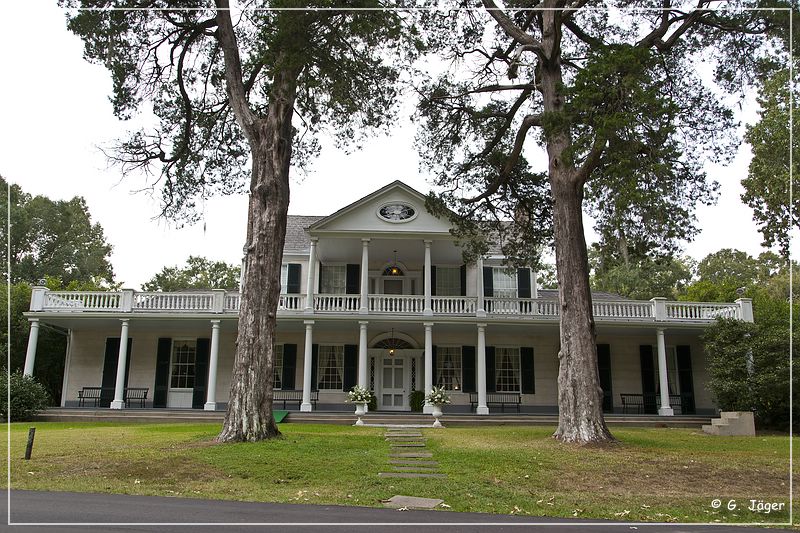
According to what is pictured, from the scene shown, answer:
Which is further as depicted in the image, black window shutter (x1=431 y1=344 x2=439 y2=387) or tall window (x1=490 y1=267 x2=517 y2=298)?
tall window (x1=490 y1=267 x2=517 y2=298)

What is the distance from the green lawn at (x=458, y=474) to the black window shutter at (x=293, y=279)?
11369mm

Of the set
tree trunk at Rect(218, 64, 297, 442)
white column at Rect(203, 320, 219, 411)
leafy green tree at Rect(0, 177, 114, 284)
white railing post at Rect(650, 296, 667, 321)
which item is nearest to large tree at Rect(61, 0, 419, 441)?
tree trunk at Rect(218, 64, 297, 442)

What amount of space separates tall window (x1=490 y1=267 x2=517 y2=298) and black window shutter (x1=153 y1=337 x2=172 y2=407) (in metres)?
12.3

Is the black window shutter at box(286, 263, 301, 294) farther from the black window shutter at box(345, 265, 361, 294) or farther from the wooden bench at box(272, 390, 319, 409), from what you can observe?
the wooden bench at box(272, 390, 319, 409)

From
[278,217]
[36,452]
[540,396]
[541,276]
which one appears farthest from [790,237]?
[541,276]

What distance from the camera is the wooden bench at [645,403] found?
72.8 ft

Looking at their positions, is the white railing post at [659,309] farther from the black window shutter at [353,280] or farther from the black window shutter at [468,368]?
the black window shutter at [353,280]

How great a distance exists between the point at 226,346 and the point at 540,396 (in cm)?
1173

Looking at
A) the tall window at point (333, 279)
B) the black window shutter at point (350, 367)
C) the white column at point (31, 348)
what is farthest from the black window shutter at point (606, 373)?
the white column at point (31, 348)

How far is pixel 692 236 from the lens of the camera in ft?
43.3

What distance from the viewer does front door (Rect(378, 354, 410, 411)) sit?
2242 cm

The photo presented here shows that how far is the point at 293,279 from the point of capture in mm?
23547

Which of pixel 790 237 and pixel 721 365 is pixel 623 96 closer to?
pixel 790 237

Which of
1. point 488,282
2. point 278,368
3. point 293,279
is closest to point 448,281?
point 488,282
